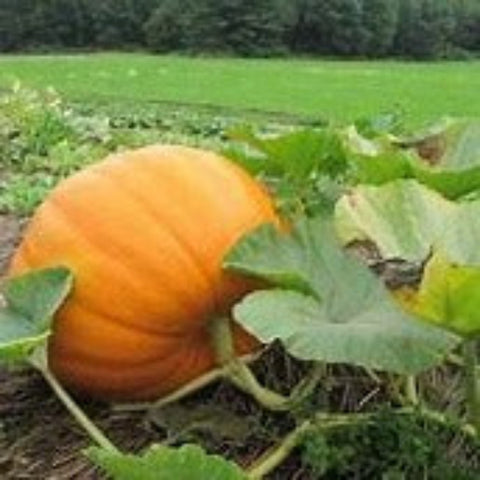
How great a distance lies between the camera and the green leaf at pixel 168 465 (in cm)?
111

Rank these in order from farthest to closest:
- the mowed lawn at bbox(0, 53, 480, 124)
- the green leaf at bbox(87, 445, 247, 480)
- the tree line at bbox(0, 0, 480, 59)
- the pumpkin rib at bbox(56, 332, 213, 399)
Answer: the tree line at bbox(0, 0, 480, 59)
the mowed lawn at bbox(0, 53, 480, 124)
the pumpkin rib at bbox(56, 332, 213, 399)
the green leaf at bbox(87, 445, 247, 480)

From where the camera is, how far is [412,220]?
127 centimetres

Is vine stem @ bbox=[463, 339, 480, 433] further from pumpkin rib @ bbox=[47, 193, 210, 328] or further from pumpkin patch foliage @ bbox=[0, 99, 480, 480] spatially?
pumpkin rib @ bbox=[47, 193, 210, 328]

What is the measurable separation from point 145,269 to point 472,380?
13.6 inches

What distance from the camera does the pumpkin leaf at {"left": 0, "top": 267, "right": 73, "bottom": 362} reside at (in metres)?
1.37

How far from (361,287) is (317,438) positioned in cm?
16

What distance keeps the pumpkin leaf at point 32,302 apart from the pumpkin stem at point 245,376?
0.15m

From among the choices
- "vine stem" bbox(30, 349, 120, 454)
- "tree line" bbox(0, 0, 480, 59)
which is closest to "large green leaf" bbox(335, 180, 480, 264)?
"vine stem" bbox(30, 349, 120, 454)

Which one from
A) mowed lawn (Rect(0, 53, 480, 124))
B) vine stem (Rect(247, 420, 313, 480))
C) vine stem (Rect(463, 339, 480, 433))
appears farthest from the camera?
mowed lawn (Rect(0, 53, 480, 124))

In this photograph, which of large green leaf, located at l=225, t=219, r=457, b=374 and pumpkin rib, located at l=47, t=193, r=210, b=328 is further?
pumpkin rib, located at l=47, t=193, r=210, b=328

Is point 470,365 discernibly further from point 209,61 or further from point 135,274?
point 209,61

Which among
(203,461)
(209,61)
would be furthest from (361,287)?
(209,61)

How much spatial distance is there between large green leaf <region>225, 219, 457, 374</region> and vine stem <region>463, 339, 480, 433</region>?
0.04 meters

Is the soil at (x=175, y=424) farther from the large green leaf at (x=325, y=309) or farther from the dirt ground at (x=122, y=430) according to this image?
the large green leaf at (x=325, y=309)
